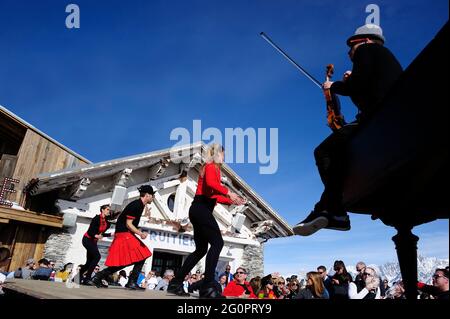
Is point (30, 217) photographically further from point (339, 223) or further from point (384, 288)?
point (384, 288)

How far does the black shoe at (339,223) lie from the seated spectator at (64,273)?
8.97 metres

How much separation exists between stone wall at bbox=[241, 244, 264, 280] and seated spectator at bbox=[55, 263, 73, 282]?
22.0ft

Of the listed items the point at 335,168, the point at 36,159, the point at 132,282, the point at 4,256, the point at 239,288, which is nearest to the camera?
the point at 335,168

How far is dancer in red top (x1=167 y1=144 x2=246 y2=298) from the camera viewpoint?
3973mm

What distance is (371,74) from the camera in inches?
95.0

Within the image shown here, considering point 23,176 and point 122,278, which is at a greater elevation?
point 23,176

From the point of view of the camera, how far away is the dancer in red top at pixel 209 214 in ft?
13.0

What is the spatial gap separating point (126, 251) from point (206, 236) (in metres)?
2.42

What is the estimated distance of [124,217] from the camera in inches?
239

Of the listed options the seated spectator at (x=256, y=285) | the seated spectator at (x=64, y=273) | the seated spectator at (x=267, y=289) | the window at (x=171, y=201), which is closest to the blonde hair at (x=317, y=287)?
the seated spectator at (x=267, y=289)

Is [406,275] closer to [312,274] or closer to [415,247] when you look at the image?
[415,247]

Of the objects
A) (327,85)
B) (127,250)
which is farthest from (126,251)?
(327,85)

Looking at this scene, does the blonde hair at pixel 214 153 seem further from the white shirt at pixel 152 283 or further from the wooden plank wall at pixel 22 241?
the wooden plank wall at pixel 22 241
